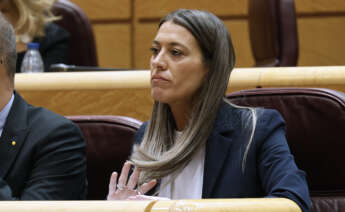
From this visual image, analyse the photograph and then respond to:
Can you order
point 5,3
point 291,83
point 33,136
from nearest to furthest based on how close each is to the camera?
point 33,136
point 291,83
point 5,3

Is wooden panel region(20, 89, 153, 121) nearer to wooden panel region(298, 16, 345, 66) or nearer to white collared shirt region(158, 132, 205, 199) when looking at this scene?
white collared shirt region(158, 132, 205, 199)

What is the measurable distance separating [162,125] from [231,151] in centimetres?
11

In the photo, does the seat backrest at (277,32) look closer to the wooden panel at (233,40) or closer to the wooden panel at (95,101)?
the wooden panel at (95,101)

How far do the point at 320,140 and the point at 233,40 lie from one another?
1.23m

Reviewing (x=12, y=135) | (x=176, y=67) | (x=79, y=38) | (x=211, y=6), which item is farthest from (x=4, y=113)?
(x=211, y=6)

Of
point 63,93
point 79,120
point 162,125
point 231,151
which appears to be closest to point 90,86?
point 63,93

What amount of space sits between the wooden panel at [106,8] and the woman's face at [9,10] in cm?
65

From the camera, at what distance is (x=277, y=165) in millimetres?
732

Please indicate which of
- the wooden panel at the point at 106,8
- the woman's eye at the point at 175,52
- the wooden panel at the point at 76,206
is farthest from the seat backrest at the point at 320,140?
the wooden panel at the point at 106,8

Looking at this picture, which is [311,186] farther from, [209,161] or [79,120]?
[79,120]

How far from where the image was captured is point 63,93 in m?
1.10

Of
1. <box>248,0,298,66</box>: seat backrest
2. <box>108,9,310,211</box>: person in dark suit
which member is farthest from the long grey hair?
<box>248,0,298,66</box>: seat backrest

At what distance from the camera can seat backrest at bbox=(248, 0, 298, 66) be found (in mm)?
1259

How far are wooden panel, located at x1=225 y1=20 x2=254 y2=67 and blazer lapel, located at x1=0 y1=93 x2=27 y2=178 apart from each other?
4.03 ft
